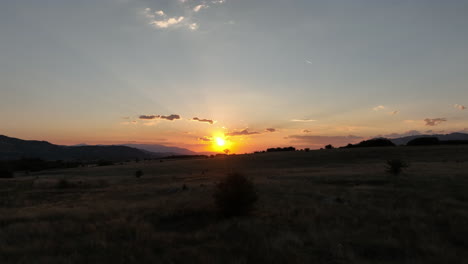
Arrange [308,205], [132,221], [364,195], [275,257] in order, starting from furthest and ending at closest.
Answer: [364,195] → [308,205] → [132,221] → [275,257]

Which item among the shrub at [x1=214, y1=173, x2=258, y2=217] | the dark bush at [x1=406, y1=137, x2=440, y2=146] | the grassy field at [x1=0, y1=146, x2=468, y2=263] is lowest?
the grassy field at [x1=0, y1=146, x2=468, y2=263]

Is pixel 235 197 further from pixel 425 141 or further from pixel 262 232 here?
pixel 425 141

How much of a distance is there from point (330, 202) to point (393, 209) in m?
3.31

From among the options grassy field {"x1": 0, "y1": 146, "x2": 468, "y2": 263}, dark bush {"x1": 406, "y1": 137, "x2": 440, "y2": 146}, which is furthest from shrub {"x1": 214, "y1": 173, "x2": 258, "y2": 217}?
dark bush {"x1": 406, "y1": 137, "x2": 440, "y2": 146}

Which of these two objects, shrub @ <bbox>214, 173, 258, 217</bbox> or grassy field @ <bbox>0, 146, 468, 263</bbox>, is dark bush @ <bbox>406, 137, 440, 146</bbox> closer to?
grassy field @ <bbox>0, 146, 468, 263</bbox>

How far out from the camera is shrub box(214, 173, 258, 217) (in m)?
14.1

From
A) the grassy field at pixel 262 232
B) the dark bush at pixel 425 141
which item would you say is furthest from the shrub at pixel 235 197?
the dark bush at pixel 425 141

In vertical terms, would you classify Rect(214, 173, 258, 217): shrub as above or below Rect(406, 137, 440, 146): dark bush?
below

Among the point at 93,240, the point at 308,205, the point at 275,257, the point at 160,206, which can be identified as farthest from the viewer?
the point at 160,206

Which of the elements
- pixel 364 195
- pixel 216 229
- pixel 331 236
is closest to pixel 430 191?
pixel 364 195

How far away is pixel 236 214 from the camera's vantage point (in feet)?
45.9

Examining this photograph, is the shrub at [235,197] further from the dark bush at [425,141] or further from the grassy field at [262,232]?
the dark bush at [425,141]

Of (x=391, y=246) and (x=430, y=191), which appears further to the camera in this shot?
(x=430, y=191)

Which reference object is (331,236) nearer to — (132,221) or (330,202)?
(330,202)
